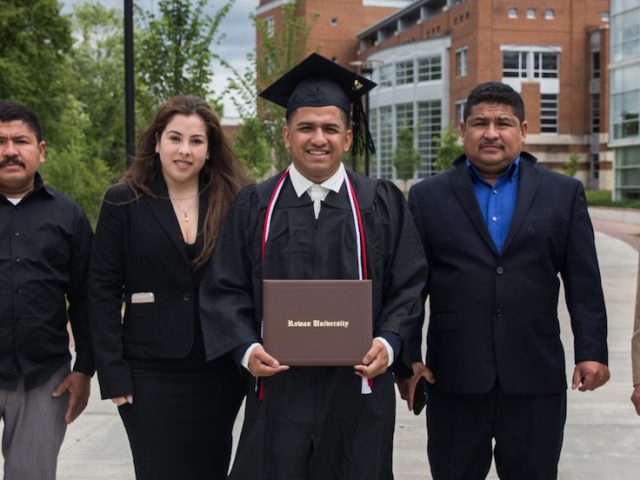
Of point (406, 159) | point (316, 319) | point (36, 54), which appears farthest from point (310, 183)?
point (406, 159)

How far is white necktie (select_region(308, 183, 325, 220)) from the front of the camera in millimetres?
3388

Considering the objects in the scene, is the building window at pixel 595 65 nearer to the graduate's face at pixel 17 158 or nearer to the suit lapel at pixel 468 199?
the suit lapel at pixel 468 199

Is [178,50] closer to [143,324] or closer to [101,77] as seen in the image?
[143,324]

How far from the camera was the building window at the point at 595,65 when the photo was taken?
207 feet

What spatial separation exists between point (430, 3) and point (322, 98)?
72.9 m

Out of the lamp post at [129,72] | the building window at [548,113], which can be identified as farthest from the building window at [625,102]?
the lamp post at [129,72]

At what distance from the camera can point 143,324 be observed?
373 centimetres

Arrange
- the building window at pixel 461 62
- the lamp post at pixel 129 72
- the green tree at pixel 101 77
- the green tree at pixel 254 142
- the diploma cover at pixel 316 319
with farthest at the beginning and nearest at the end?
the building window at pixel 461 62
the green tree at pixel 101 77
the green tree at pixel 254 142
the lamp post at pixel 129 72
the diploma cover at pixel 316 319

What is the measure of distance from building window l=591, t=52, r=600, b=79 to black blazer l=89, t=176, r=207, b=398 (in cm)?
6369

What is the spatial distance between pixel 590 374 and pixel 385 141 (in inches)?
2872

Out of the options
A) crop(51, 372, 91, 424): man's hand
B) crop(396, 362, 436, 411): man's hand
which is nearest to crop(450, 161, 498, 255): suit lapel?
crop(396, 362, 436, 411): man's hand

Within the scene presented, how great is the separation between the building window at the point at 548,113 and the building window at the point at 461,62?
240 inches

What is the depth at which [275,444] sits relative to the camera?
10.8 ft

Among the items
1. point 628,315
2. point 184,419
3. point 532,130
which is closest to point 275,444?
point 184,419
